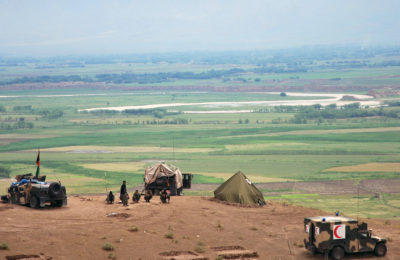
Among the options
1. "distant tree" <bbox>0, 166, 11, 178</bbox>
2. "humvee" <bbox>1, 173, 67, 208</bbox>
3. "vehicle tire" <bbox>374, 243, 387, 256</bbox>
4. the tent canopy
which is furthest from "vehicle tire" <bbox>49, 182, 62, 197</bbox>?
"distant tree" <bbox>0, 166, 11, 178</bbox>

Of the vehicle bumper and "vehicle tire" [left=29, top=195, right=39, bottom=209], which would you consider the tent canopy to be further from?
the vehicle bumper

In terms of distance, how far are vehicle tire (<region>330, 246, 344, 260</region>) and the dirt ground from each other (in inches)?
23.8

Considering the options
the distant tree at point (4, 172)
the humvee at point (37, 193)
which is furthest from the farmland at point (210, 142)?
the humvee at point (37, 193)

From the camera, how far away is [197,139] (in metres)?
106

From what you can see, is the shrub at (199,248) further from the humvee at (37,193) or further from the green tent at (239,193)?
the green tent at (239,193)

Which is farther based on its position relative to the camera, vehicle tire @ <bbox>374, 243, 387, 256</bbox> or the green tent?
the green tent

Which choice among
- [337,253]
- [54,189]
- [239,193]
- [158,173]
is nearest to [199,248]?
[337,253]

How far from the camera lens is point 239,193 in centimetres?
3903

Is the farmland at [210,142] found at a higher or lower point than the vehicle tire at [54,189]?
lower

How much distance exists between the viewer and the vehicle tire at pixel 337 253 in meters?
Answer: 28.3

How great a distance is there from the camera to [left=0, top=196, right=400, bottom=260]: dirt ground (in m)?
28.1

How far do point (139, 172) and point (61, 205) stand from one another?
40.5 m

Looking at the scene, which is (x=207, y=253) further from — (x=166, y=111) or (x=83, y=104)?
(x=83, y=104)

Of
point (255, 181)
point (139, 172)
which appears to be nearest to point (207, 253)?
point (255, 181)
